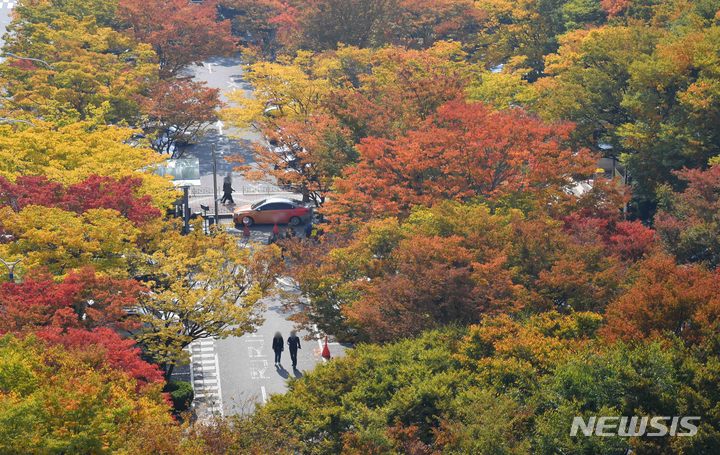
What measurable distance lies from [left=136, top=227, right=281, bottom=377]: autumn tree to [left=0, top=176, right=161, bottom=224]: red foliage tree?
1745mm

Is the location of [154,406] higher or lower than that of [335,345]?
higher

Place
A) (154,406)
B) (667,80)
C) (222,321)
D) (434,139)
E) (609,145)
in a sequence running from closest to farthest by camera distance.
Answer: (154,406) → (222,321) → (434,139) → (667,80) → (609,145)

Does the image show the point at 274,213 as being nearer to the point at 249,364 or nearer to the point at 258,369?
the point at 249,364

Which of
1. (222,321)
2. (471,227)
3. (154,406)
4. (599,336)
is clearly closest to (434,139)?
(471,227)

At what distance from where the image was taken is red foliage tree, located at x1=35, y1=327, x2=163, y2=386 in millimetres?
28719

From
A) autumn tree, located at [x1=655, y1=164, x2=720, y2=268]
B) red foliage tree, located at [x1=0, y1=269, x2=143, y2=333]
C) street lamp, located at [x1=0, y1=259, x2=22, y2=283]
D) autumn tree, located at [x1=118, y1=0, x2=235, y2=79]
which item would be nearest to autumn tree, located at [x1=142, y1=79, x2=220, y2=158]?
autumn tree, located at [x1=118, y1=0, x2=235, y2=79]

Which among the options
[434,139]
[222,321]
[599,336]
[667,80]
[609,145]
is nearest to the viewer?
[599,336]

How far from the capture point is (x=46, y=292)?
31.7 metres

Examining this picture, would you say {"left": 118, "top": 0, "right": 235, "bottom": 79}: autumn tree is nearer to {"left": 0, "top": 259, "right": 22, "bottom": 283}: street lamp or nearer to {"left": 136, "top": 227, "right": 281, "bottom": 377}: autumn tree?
{"left": 136, "top": 227, "right": 281, "bottom": 377}: autumn tree

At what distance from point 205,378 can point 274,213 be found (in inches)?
684

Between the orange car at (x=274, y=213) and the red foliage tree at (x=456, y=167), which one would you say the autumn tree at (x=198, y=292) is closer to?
the red foliage tree at (x=456, y=167)

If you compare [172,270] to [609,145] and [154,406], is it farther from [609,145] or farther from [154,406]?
[609,145]

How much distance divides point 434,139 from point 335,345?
9497mm

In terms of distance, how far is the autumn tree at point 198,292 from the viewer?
113 feet
